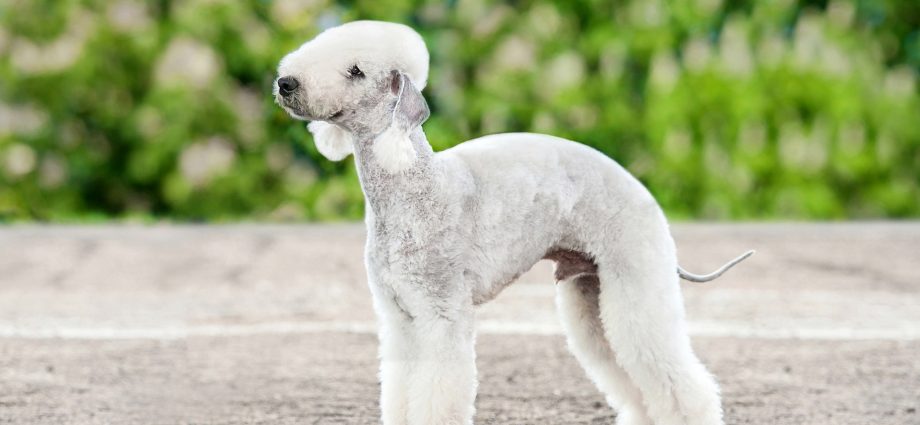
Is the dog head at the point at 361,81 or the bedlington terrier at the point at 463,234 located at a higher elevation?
the dog head at the point at 361,81

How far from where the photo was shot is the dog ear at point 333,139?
11.5 feet

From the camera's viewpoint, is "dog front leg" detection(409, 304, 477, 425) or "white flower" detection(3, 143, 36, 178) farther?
"white flower" detection(3, 143, 36, 178)

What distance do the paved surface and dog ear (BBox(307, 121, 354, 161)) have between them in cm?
130

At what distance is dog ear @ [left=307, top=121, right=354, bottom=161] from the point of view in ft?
11.5

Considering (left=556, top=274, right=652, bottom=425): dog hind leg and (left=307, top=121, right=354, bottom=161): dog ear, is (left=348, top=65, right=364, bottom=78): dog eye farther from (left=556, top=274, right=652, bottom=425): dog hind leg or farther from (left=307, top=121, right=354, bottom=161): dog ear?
(left=556, top=274, right=652, bottom=425): dog hind leg

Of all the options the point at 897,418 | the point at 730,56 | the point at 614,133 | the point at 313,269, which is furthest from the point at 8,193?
the point at 897,418

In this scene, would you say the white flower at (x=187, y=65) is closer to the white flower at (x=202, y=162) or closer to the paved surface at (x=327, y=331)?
the white flower at (x=202, y=162)

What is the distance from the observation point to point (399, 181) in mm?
3398

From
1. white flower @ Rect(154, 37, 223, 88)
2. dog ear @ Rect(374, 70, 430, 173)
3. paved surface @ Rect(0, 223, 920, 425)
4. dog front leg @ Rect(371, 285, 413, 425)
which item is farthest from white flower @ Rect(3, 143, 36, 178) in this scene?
dog ear @ Rect(374, 70, 430, 173)

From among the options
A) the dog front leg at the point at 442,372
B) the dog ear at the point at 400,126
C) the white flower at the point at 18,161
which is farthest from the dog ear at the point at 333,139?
the white flower at the point at 18,161

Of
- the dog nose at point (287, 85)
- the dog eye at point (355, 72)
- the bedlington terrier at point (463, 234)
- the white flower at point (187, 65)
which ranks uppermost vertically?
the white flower at point (187, 65)

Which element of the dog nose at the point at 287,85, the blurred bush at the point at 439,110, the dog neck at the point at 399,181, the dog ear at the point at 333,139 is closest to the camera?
the dog nose at the point at 287,85

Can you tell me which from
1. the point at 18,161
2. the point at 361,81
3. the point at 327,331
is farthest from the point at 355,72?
the point at 18,161

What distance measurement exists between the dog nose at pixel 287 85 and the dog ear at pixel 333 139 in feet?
1.02
